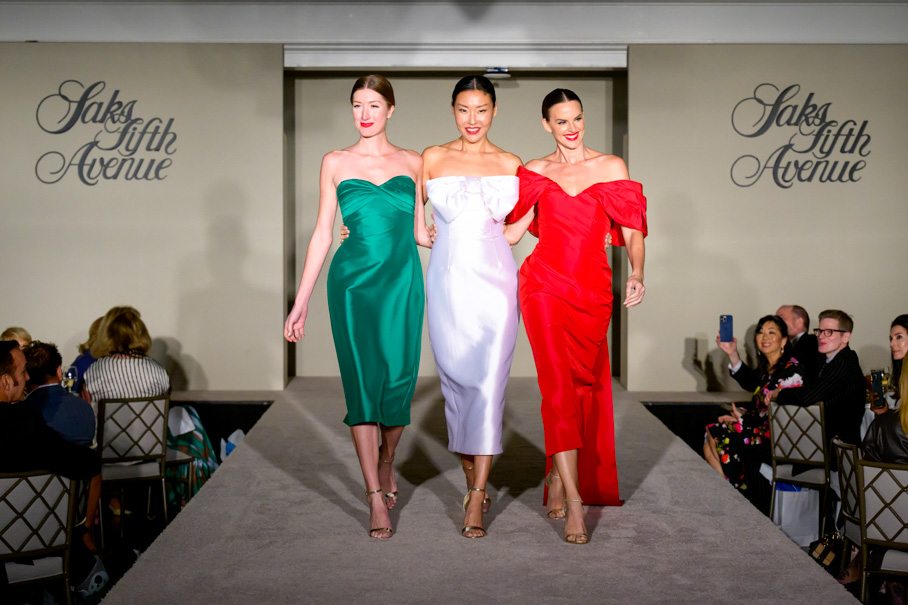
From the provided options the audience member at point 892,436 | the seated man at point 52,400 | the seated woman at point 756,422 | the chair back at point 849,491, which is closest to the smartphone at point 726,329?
the seated woman at point 756,422

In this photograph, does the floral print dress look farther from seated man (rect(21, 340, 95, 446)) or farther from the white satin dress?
seated man (rect(21, 340, 95, 446))

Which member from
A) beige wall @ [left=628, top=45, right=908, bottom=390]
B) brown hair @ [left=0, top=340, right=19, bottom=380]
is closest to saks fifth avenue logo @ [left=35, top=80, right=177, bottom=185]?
brown hair @ [left=0, top=340, right=19, bottom=380]

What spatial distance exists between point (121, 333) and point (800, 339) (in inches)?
156

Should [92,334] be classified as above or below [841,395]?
above

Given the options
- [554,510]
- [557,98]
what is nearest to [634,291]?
[557,98]

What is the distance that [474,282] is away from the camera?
3.04m

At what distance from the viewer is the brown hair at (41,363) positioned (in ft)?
12.2

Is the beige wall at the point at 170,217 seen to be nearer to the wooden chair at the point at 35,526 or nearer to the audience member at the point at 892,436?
the wooden chair at the point at 35,526

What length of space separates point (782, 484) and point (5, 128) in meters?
5.97

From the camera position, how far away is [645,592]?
2.61 metres

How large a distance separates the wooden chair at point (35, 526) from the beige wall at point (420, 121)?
13.5 ft

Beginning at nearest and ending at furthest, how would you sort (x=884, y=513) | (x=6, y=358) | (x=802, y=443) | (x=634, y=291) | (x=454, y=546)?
(x=454, y=546) → (x=634, y=291) → (x=884, y=513) → (x=6, y=358) → (x=802, y=443)

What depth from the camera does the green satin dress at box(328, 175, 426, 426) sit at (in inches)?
121

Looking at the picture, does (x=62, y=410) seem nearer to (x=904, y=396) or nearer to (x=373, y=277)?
(x=373, y=277)
